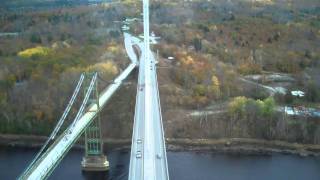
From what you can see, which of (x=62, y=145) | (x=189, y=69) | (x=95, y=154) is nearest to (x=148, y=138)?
(x=62, y=145)

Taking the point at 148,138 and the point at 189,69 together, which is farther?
the point at 189,69

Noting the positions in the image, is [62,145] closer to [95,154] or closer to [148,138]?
[148,138]

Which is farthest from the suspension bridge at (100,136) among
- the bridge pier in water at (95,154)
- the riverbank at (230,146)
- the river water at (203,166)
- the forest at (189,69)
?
the riverbank at (230,146)

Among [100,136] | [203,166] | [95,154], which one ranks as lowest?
[203,166]

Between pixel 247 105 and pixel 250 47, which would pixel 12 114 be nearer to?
pixel 247 105

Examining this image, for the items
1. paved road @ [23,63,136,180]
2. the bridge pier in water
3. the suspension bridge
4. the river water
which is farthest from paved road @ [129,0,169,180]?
the river water

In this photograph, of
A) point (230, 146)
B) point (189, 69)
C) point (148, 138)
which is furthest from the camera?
point (189, 69)

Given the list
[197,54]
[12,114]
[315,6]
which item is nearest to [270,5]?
[315,6]
